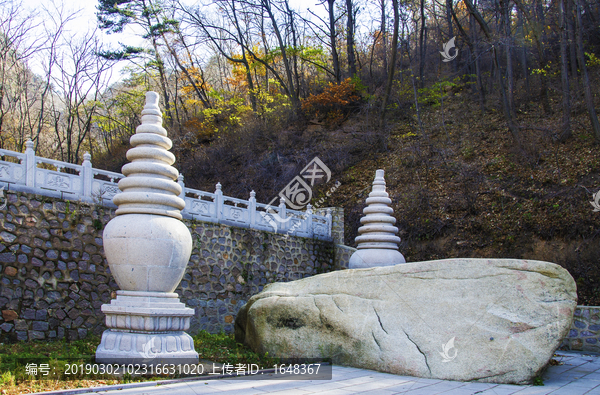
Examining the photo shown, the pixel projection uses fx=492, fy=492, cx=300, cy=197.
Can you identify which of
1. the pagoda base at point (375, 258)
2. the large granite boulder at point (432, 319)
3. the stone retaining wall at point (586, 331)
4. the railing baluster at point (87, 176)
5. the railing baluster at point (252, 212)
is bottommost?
the stone retaining wall at point (586, 331)

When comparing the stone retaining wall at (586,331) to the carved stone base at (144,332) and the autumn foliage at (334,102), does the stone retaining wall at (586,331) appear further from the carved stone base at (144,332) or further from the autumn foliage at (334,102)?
the autumn foliage at (334,102)

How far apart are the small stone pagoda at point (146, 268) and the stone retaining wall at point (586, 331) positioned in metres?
7.79

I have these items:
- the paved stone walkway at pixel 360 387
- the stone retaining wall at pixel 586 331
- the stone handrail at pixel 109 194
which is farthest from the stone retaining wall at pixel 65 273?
the stone retaining wall at pixel 586 331

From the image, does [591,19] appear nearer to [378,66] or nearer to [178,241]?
[378,66]

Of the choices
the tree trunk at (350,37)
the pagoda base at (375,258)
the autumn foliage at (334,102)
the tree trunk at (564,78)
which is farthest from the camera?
the tree trunk at (350,37)

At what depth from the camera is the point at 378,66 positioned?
30578 mm

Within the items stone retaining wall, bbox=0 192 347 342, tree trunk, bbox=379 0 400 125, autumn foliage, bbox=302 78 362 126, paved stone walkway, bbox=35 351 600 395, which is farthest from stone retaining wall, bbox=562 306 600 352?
autumn foliage, bbox=302 78 362 126

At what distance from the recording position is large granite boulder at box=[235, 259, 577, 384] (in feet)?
20.5

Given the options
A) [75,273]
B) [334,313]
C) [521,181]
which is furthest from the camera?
[521,181]

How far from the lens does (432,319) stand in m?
6.76

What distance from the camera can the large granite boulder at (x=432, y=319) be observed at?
20.5 feet

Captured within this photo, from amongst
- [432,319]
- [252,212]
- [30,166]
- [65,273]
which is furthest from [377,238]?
[30,166]

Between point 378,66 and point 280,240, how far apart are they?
749 inches

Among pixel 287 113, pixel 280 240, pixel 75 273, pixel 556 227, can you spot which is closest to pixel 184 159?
pixel 287 113
